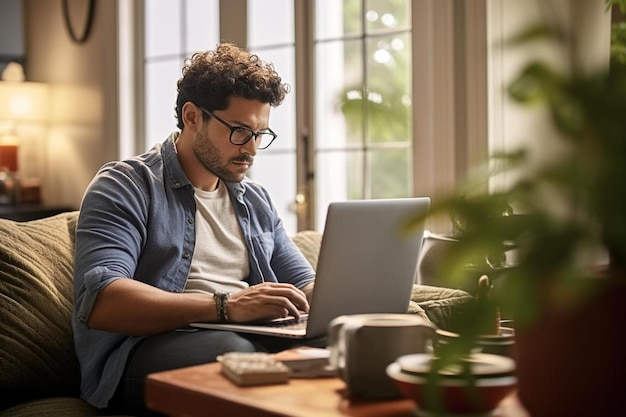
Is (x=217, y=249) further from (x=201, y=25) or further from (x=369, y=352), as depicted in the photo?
(x=201, y=25)

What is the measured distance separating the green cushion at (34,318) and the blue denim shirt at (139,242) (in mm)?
55

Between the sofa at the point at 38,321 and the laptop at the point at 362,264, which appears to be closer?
the laptop at the point at 362,264

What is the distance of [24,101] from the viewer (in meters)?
4.79

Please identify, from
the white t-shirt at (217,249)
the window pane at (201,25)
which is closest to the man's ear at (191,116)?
the white t-shirt at (217,249)

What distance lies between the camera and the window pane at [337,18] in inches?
145

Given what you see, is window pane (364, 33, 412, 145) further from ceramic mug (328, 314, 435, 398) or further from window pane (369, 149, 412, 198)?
ceramic mug (328, 314, 435, 398)

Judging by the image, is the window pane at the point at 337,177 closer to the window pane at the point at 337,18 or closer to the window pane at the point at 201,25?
the window pane at the point at 337,18

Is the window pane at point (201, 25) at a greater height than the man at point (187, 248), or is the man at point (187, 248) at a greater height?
the window pane at point (201, 25)

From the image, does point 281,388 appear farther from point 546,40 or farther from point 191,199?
point 191,199

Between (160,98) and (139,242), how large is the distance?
8.74ft

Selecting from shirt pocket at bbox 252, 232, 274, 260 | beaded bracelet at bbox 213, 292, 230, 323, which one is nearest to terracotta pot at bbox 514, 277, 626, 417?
beaded bracelet at bbox 213, 292, 230, 323

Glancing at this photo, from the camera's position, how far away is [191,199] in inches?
87.8

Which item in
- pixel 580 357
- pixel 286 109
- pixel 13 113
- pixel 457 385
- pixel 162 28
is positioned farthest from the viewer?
pixel 13 113

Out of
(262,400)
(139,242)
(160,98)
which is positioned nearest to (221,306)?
(139,242)
